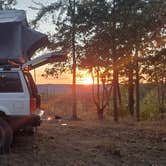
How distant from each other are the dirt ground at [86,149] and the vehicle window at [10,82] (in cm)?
140

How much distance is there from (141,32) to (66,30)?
6.09 metres

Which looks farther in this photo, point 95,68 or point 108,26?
point 95,68

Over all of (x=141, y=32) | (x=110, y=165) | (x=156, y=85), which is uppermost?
(x=141, y=32)

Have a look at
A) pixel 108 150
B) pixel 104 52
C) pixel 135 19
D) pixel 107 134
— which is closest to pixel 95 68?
pixel 104 52

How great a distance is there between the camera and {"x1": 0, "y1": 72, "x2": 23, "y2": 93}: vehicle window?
9883 mm

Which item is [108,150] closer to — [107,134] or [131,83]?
[107,134]

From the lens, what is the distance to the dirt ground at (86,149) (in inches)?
381

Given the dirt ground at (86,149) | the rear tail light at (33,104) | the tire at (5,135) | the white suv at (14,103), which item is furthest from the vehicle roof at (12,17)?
the dirt ground at (86,149)

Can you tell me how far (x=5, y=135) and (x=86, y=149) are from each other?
7.24 feet

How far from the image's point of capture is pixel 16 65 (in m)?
10.1

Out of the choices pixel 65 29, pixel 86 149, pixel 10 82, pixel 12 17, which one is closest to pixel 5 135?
pixel 10 82

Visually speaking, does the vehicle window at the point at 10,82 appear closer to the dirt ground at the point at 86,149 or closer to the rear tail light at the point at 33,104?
the rear tail light at the point at 33,104

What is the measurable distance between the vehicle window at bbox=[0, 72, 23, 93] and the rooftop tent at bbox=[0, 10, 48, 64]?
40cm

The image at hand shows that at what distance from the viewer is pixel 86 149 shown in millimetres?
11008
